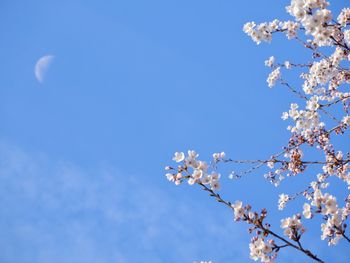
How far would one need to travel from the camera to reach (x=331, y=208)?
393 centimetres

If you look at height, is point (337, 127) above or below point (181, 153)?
above

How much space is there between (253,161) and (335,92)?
3.13 m

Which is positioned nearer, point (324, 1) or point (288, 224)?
point (288, 224)

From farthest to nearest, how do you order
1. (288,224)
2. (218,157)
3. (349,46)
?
(218,157) → (349,46) → (288,224)

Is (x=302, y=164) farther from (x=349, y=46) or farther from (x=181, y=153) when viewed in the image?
(x=181, y=153)

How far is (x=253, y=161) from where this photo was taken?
6672 millimetres

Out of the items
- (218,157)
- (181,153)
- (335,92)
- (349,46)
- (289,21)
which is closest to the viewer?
(181,153)

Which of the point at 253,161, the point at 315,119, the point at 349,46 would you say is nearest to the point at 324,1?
the point at 349,46

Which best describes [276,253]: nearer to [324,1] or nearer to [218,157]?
[218,157]

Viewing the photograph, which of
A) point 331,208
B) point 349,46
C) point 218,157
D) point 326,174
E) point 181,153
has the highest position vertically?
point 349,46

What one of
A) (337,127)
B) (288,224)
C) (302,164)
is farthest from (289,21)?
(288,224)

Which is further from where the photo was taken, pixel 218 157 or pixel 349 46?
pixel 218 157

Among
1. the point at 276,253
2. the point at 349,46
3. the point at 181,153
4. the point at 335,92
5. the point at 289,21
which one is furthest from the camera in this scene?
the point at 335,92

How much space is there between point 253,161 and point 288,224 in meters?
2.80
